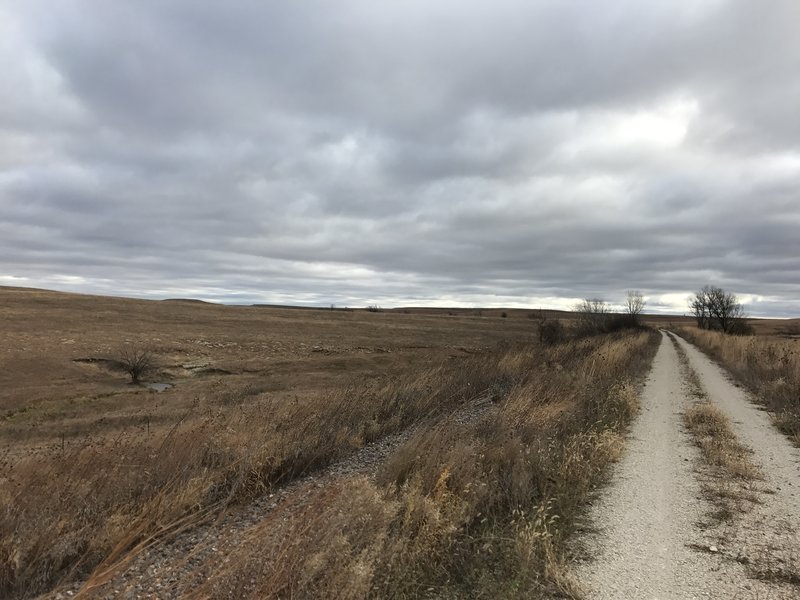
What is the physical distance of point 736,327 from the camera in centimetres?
7619

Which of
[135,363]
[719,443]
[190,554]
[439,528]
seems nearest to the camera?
[190,554]

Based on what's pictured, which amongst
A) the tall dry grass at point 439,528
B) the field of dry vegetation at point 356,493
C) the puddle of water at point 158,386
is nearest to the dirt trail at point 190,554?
the field of dry vegetation at point 356,493

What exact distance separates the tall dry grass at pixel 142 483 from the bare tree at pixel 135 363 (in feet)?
79.2

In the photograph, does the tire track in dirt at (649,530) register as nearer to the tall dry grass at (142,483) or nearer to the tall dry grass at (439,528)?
the tall dry grass at (439,528)

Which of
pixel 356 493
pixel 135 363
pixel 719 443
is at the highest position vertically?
pixel 356 493

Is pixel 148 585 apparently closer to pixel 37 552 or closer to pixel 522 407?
pixel 37 552

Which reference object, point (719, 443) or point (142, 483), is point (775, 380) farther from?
point (142, 483)

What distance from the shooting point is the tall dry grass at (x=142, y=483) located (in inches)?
168

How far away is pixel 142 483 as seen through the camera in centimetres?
577

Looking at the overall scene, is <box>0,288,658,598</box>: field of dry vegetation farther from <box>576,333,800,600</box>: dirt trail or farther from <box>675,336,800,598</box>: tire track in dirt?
<box>675,336,800,598</box>: tire track in dirt

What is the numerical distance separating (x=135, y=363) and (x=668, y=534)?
3203cm

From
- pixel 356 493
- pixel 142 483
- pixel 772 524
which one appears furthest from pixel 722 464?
pixel 142 483

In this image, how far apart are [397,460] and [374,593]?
8.39 ft

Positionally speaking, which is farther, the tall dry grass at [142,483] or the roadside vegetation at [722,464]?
the roadside vegetation at [722,464]
